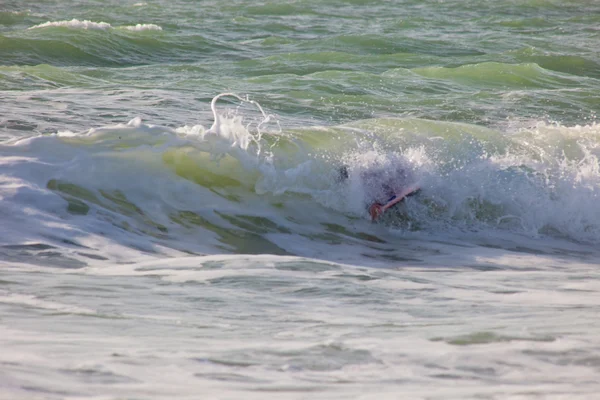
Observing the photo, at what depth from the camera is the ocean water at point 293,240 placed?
307 cm

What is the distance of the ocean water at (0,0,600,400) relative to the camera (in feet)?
10.1

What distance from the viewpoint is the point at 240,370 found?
120 inches

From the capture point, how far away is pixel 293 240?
6211 mm

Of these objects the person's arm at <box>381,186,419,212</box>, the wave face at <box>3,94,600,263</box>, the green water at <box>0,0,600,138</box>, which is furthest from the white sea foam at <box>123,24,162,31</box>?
the person's arm at <box>381,186,419,212</box>

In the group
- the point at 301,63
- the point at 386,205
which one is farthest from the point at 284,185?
the point at 301,63

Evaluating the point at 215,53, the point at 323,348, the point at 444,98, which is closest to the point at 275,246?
the point at 323,348

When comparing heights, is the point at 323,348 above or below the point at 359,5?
below

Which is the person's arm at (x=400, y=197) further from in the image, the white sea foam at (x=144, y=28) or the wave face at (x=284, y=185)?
the white sea foam at (x=144, y=28)

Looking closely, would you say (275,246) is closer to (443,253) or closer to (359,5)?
(443,253)

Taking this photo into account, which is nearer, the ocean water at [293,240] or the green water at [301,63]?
the ocean water at [293,240]

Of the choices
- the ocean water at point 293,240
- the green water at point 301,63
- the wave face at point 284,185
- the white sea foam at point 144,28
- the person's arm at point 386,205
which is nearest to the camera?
the ocean water at point 293,240

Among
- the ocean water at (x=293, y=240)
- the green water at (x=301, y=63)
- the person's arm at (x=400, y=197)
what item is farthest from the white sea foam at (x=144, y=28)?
the person's arm at (x=400, y=197)

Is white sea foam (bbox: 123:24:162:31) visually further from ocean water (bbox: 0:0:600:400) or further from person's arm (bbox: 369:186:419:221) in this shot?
person's arm (bbox: 369:186:419:221)

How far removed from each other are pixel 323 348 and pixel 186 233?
9.20 ft
